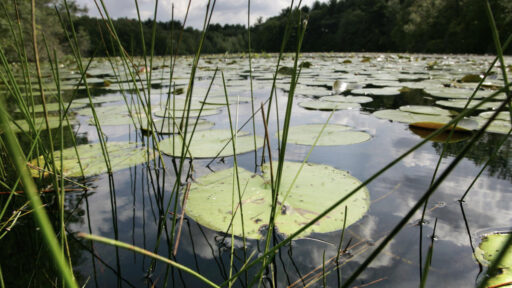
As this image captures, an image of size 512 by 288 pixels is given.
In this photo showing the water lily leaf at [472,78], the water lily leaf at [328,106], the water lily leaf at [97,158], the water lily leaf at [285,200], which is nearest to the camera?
the water lily leaf at [285,200]

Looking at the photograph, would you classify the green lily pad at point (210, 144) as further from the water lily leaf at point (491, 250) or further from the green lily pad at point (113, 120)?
the water lily leaf at point (491, 250)

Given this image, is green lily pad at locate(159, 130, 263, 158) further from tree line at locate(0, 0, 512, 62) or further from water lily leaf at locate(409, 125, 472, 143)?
tree line at locate(0, 0, 512, 62)

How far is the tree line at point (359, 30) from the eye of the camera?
915 centimetres

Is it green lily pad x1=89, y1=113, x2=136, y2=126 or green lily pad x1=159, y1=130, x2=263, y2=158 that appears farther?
green lily pad x1=89, y1=113, x2=136, y2=126

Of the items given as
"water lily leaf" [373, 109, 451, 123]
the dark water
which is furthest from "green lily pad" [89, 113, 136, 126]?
"water lily leaf" [373, 109, 451, 123]

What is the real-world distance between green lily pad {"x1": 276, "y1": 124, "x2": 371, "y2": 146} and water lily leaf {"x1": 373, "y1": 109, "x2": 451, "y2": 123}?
30cm

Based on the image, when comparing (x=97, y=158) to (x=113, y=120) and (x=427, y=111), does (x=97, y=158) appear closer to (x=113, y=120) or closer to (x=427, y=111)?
(x=113, y=120)

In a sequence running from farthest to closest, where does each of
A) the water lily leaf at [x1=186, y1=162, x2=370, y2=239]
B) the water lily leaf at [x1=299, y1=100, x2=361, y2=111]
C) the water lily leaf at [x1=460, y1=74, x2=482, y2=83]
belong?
the water lily leaf at [x1=460, y1=74, x2=482, y2=83]
the water lily leaf at [x1=299, y1=100, x2=361, y2=111]
the water lily leaf at [x1=186, y1=162, x2=370, y2=239]

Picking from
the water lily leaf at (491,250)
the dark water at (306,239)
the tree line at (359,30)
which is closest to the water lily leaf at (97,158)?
the dark water at (306,239)

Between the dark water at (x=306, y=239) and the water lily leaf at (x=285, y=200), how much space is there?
2 centimetres

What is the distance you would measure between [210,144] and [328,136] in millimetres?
467

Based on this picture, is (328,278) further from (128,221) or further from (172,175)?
(172,175)

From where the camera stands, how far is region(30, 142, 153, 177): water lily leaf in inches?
33.3

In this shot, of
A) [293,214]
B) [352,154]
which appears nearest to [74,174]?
[293,214]
